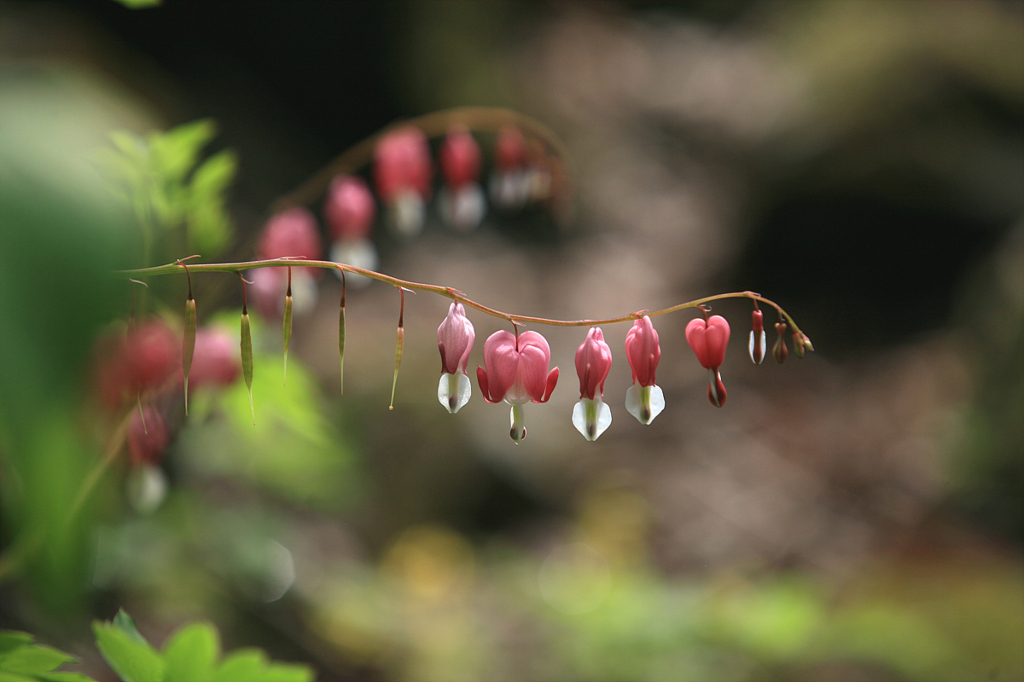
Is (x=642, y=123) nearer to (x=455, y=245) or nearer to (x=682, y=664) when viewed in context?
(x=455, y=245)

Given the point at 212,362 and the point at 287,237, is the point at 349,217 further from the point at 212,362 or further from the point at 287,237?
the point at 212,362

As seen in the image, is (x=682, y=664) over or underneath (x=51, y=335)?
underneath

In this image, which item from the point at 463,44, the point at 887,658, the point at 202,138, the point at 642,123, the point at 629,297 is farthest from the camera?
the point at 642,123

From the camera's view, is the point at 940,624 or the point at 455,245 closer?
the point at 940,624

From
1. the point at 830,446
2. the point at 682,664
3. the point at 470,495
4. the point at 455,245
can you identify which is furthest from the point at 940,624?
the point at 455,245

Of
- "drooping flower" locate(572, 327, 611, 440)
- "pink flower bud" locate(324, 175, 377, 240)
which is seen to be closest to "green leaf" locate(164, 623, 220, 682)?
"drooping flower" locate(572, 327, 611, 440)

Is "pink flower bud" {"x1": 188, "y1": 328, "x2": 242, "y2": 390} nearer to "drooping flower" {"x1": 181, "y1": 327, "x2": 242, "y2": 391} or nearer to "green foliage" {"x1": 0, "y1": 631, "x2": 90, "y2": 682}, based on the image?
"drooping flower" {"x1": 181, "y1": 327, "x2": 242, "y2": 391}

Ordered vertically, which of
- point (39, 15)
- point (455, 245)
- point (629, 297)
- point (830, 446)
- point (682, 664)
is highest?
point (39, 15)
